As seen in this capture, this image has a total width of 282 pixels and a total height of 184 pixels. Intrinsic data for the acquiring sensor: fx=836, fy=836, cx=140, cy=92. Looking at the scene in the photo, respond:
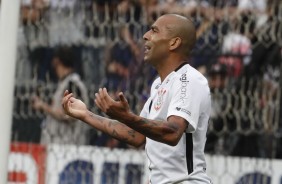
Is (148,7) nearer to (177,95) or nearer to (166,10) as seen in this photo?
(166,10)

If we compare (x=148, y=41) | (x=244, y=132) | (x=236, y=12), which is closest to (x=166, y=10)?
(x=236, y=12)

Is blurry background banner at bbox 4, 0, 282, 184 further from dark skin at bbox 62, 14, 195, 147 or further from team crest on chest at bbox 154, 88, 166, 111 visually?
team crest on chest at bbox 154, 88, 166, 111

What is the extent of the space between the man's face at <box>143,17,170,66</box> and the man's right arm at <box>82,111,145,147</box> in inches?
14.7

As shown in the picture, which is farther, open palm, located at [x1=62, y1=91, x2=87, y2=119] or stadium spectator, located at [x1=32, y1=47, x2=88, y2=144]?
stadium spectator, located at [x1=32, y1=47, x2=88, y2=144]

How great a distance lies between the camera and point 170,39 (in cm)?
414

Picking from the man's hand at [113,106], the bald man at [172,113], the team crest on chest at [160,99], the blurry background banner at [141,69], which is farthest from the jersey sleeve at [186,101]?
the blurry background banner at [141,69]

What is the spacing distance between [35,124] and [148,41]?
2572 millimetres

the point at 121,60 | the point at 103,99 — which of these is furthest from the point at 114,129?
the point at 121,60

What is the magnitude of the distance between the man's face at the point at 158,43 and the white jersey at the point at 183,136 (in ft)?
0.39

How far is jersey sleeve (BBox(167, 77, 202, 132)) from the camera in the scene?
151 inches

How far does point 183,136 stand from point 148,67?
2568mm

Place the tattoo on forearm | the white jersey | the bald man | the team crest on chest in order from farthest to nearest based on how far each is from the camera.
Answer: the tattoo on forearm, the team crest on chest, the white jersey, the bald man

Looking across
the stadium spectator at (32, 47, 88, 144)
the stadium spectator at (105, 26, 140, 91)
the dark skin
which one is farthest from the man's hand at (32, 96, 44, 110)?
the dark skin

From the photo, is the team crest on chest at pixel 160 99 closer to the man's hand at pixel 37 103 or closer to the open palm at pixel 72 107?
the open palm at pixel 72 107
